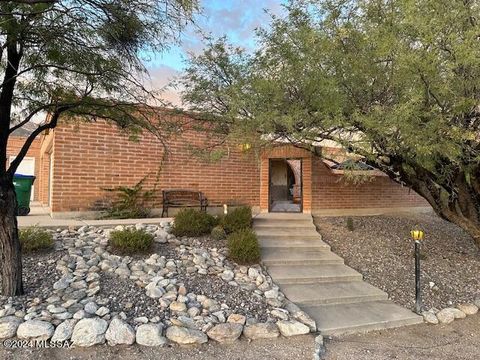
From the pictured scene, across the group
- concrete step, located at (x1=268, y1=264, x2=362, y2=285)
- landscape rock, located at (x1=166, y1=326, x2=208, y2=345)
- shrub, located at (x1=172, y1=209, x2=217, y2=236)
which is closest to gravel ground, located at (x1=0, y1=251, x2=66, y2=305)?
landscape rock, located at (x1=166, y1=326, x2=208, y2=345)

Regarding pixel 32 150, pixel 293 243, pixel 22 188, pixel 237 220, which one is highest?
pixel 32 150

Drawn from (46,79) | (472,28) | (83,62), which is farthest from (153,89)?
(472,28)

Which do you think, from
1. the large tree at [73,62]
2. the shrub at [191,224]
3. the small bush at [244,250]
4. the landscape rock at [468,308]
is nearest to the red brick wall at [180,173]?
the shrub at [191,224]

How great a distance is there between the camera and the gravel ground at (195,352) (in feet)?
11.8

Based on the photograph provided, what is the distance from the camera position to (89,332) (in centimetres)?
386

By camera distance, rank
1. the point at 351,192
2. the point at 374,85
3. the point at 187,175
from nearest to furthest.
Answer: the point at 374,85, the point at 187,175, the point at 351,192

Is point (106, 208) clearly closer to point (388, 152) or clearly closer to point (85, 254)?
point (85, 254)

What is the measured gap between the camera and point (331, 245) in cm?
775

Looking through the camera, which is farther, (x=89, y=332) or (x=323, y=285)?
(x=323, y=285)

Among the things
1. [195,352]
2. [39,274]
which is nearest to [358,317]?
[195,352]

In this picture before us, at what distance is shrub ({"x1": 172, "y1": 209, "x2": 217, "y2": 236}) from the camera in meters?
6.78

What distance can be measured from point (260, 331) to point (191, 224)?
2.91 metres

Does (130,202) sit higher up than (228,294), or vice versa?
(130,202)

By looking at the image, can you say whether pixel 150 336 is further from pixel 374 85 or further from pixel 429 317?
pixel 374 85
